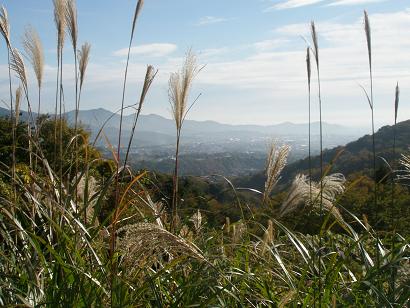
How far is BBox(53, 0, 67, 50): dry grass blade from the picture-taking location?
8.65ft

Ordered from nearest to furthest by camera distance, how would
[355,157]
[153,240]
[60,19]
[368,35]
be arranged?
[153,240]
[368,35]
[60,19]
[355,157]

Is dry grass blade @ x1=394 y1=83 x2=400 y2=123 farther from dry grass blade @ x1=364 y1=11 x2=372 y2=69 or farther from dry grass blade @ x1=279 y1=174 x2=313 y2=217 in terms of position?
dry grass blade @ x1=279 y1=174 x2=313 y2=217

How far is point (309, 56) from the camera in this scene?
2.75m

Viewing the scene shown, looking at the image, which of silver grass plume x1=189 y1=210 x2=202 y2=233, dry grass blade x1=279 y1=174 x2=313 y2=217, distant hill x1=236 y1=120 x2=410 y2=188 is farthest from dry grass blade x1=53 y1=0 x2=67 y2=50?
distant hill x1=236 y1=120 x2=410 y2=188

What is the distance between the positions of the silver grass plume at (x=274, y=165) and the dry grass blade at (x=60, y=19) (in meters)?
1.34

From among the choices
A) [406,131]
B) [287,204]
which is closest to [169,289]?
[287,204]

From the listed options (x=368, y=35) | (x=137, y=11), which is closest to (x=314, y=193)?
(x=368, y=35)

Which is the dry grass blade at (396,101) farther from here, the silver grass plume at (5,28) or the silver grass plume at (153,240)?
the silver grass plume at (5,28)

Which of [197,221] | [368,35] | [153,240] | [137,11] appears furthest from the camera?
[197,221]

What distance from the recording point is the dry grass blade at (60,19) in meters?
2.64

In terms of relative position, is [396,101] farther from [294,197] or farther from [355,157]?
[355,157]

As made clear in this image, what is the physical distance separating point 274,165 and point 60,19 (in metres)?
1.43

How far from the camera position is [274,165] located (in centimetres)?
272

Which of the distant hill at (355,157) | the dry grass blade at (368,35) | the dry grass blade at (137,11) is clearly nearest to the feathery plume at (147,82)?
the dry grass blade at (137,11)
